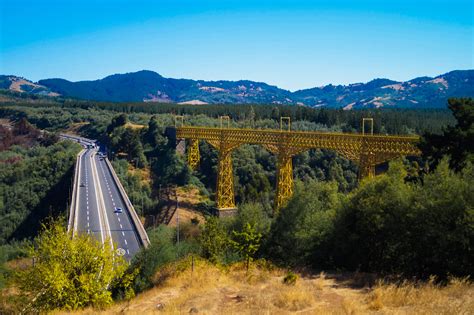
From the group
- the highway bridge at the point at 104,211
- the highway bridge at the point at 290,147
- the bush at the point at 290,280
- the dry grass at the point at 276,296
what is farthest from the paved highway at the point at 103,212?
the highway bridge at the point at 290,147

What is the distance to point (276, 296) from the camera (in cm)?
1331

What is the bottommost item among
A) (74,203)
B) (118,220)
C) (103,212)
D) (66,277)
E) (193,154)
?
(118,220)

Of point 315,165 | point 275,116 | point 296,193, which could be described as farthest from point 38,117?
point 296,193

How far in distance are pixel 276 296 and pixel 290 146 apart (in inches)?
975

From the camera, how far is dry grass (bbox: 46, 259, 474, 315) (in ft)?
37.8

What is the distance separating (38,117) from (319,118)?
77.8 meters

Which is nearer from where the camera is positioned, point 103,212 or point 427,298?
point 427,298

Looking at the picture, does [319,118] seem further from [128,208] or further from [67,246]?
[67,246]

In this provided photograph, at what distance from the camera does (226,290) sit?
14930 millimetres

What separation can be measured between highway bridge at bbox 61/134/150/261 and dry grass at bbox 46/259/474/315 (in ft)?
21.0

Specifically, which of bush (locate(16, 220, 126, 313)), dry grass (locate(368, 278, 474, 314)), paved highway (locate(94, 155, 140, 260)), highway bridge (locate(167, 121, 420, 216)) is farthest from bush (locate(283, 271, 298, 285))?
paved highway (locate(94, 155, 140, 260))

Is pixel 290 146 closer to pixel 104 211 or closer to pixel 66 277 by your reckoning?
pixel 104 211

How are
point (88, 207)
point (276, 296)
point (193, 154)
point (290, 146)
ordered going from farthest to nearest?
point (193, 154) → point (88, 207) → point (290, 146) → point (276, 296)

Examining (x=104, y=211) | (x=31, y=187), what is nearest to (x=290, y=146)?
(x=104, y=211)
